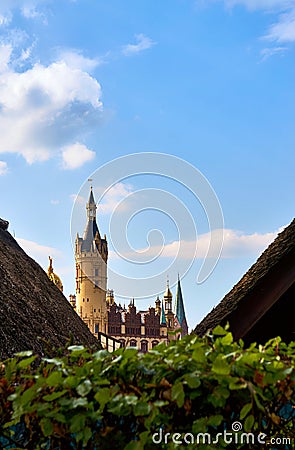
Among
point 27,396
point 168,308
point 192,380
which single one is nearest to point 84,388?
point 27,396

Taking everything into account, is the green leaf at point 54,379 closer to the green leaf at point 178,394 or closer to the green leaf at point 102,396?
the green leaf at point 102,396

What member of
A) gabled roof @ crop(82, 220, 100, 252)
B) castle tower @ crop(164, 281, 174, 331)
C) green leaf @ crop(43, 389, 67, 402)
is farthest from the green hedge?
castle tower @ crop(164, 281, 174, 331)

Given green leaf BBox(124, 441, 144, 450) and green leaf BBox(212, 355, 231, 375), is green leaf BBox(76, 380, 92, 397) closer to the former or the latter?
green leaf BBox(124, 441, 144, 450)

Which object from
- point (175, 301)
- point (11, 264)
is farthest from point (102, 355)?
point (175, 301)

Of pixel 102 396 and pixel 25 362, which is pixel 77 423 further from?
pixel 25 362

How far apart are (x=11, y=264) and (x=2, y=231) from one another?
1737mm

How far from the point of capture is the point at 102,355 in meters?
1.79

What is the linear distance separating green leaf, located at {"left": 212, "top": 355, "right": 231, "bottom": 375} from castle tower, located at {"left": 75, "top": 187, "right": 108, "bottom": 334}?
45604 mm

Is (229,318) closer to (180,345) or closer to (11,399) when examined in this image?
(180,345)

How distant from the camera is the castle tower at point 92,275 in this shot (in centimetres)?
4719

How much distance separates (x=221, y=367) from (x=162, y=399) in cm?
17

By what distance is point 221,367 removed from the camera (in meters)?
1.63

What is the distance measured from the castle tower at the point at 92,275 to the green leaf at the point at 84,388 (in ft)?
149

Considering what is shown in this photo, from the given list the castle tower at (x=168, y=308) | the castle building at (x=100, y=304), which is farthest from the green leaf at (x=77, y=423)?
the castle tower at (x=168, y=308)
